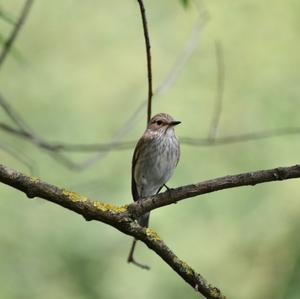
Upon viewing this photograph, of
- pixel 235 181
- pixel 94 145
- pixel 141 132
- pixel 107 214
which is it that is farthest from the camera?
pixel 141 132

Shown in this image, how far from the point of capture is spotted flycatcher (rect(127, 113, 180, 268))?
189 inches

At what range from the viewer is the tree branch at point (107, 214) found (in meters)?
2.99

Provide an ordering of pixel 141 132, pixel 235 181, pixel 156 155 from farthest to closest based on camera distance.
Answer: pixel 141 132
pixel 156 155
pixel 235 181

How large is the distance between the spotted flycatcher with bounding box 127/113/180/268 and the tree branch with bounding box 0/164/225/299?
170cm

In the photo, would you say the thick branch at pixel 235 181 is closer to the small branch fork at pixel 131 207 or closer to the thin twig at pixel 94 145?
the small branch fork at pixel 131 207

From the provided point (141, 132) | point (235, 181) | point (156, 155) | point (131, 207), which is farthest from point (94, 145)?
point (141, 132)

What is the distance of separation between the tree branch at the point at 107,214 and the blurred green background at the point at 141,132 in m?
2.34

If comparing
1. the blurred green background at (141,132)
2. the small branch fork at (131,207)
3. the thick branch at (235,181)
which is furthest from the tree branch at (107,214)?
the blurred green background at (141,132)

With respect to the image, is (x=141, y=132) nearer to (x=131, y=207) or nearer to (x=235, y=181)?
(x=131, y=207)

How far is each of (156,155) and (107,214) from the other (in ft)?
5.95

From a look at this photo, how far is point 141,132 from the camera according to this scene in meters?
7.23

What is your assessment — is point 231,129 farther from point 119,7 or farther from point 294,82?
point 119,7

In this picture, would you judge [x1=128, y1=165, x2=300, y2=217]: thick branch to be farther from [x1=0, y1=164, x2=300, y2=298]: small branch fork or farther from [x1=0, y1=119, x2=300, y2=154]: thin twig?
[x1=0, y1=119, x2=300, y2=154]: thin twig

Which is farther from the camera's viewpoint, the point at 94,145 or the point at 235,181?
the point at 94,145
